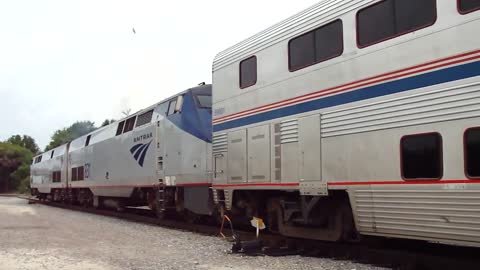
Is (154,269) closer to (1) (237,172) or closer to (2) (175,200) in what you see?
(1) (237,172)

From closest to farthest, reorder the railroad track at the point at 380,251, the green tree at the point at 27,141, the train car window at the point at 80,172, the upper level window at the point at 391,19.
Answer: the upper level window at the point at 391,19 → the railroad track at the point at 380,251 → the train car window at the point at 80,172 → the green tree at the point at 27,141

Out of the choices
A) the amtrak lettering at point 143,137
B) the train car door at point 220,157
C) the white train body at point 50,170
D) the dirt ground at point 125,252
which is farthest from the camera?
the white train body at point 50,170

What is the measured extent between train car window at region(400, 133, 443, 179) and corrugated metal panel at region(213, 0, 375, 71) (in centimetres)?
227

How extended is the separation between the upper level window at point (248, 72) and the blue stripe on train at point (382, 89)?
0.73m

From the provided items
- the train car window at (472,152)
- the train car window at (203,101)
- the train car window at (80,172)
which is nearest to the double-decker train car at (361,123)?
the train car window at (472,152)

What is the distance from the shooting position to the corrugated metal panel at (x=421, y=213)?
20.0ft

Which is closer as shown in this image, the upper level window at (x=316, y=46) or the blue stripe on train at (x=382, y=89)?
the blue stripe on train at (x=382, y=89)

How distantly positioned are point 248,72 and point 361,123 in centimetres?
354

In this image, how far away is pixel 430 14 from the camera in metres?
6.73

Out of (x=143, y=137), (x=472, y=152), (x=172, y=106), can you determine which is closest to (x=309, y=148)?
(x=472, y=152)

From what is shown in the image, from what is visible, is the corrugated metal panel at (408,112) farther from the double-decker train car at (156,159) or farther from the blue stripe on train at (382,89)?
the double-decker train car at (156,159)

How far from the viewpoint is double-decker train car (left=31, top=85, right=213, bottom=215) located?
44.9 feet

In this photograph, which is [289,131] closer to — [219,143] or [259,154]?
[259,154]

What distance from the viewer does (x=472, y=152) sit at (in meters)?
6.09
